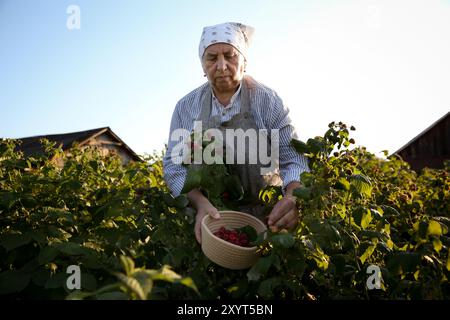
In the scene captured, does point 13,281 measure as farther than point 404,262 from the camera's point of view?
Yes

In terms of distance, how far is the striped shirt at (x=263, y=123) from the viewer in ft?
7.45

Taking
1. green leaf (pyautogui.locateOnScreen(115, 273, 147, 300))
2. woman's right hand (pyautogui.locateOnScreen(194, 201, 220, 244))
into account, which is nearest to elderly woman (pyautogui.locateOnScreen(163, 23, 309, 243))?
woman's right hand (pyautogui.locateOnScreen(194, 201, 220, 244))

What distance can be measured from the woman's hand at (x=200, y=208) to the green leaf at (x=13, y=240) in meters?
0.77

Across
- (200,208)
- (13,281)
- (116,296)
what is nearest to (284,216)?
(200,208)

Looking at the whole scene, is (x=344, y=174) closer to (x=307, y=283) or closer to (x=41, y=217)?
(x=307, y=283)

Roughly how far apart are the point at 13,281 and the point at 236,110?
1324 mm

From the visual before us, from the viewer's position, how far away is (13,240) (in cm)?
206

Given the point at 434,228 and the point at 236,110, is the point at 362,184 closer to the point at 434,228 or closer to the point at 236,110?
the point at 434,228

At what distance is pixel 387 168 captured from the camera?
459cm

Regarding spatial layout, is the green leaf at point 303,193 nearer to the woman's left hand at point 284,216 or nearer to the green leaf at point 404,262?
the woman's left hand at point 284,216

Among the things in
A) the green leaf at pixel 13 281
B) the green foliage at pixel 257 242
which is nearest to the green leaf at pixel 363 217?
the green foliage at pixel 257 242

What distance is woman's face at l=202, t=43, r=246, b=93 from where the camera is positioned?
7.38 feet
